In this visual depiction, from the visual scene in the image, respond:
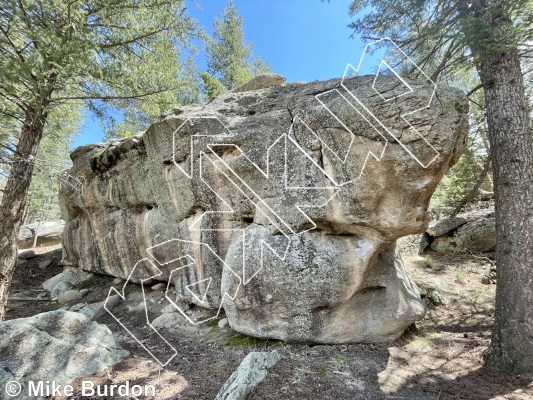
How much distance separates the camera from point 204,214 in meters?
6.09

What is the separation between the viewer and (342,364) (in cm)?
438

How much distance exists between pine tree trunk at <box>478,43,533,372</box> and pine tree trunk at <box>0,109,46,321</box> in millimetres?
8567

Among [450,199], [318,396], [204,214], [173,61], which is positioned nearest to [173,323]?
[204,214]

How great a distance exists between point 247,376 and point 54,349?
10.3ft

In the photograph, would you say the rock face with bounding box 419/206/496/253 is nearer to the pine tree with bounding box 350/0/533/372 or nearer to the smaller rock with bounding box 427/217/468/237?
the smaller rock with bounding box 427/217/468/237

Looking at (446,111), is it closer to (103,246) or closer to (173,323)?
(173,323)

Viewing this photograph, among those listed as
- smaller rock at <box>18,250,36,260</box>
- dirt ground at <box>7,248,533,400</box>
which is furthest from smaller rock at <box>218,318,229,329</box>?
smaller rock at <box>18,250,36,260</box>

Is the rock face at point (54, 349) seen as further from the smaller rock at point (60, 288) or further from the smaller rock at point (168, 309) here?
the smaller rock at point (60, 288)

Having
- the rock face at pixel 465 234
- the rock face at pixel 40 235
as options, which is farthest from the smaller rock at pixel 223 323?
the rock face at pixel 40 235

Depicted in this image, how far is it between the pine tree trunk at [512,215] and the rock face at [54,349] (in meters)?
6.25

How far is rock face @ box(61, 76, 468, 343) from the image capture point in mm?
4242

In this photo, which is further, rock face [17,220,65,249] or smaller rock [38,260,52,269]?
rock face [17,220,65,249]

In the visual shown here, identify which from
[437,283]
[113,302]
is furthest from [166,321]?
[437,283]

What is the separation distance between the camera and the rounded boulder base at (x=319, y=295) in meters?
4.83
